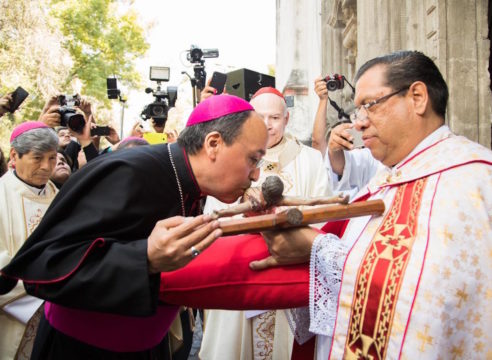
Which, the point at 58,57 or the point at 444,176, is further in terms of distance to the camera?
the point at 58,57

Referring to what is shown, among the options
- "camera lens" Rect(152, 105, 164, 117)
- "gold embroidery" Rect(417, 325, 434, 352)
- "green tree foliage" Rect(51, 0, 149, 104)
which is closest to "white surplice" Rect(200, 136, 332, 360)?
"gold embroidery" Rect(417, 325, 434, 352)

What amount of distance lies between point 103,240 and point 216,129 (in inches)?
29.2

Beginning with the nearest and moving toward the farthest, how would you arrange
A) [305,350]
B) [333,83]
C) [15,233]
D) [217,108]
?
[217,108] → [305,350] → [15,233] → [333,83]

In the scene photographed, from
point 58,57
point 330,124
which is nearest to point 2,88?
point 58,57

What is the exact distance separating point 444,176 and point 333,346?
835 millimetres

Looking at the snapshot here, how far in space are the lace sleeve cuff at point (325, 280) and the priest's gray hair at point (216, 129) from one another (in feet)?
2.04

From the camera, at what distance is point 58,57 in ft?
65.3

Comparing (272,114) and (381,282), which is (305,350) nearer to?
(381,282)

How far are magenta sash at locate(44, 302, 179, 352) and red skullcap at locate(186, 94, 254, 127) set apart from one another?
3.17 ft

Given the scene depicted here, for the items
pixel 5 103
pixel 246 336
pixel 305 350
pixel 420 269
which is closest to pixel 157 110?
pixel 5 103

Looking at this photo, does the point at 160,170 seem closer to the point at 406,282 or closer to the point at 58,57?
the point at 406,282

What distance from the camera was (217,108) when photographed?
2.27 metres

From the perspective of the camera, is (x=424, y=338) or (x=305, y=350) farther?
(x=305, y=350)

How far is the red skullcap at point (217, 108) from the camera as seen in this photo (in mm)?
2244
